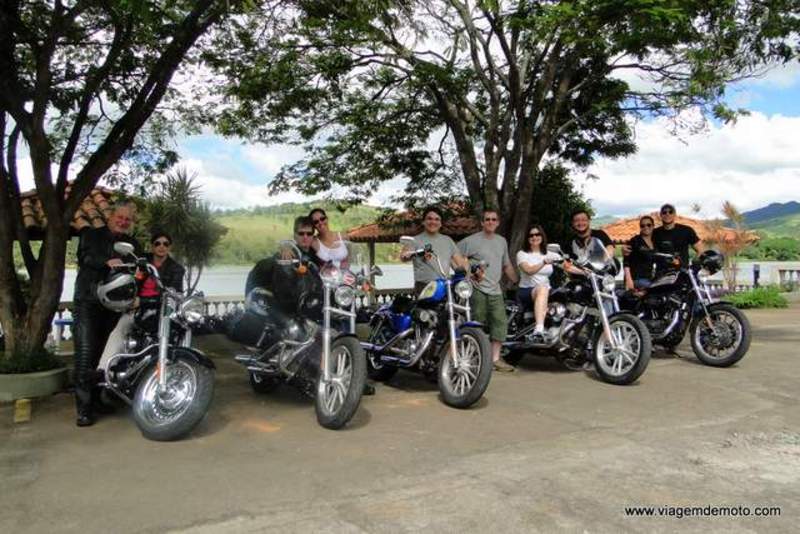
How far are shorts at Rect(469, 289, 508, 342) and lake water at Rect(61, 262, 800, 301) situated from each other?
1.05m

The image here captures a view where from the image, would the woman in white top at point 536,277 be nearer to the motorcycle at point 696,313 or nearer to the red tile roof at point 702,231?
the motorcycle at point 696,313

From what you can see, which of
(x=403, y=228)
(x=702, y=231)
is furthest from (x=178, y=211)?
(x=702, y=231)

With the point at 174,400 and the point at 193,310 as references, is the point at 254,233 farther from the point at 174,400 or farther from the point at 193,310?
the point at 174,400

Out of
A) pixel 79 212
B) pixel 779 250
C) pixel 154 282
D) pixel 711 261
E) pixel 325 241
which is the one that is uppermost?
pixel 79 212

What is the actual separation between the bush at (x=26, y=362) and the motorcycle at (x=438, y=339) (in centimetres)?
302

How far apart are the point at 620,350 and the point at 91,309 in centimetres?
482

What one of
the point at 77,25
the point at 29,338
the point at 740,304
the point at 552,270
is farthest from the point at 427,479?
the point at 740,304

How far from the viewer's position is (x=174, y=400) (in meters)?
4.78

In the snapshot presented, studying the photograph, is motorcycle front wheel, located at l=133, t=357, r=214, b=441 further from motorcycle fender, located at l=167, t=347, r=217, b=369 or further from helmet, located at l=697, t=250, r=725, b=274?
helmet, located at l=697, t=250, r=725, b=274

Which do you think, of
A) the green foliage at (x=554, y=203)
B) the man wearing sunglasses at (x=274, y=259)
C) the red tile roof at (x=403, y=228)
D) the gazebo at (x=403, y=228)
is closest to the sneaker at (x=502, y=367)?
the man wearing sunglasses at (x=274, y=259)

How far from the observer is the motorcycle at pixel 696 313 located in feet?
24.4

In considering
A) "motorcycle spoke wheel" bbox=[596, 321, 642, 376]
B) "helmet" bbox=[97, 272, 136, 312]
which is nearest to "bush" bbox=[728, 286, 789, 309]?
"motorcycle spoke wheel" bbox=[596, 321, 642, 376]

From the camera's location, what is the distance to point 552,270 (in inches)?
299

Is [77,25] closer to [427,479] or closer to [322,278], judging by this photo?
[322,278]
